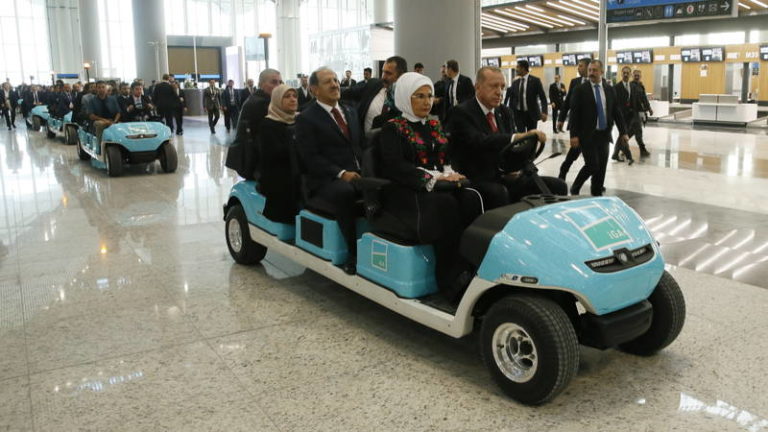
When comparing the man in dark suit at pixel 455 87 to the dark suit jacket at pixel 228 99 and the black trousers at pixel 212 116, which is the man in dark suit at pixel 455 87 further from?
the dark suit jacket at pixel 228 99

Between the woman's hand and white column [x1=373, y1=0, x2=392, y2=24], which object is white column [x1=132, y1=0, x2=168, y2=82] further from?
the woman's hand

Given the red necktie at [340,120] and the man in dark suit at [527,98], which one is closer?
the red necktie at [340,120]

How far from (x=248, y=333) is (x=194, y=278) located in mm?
1371

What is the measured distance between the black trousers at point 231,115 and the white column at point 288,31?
21665 millimetres

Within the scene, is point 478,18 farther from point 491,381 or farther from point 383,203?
point 491,381

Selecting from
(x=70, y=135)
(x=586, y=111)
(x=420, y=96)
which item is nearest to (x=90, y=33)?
(x=70, y=135)

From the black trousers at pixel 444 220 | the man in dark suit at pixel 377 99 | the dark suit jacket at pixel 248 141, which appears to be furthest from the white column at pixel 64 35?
the black trousers at pixel 444 220

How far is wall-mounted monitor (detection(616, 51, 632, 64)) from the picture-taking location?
87.6ft

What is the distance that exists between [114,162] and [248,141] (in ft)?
20.2

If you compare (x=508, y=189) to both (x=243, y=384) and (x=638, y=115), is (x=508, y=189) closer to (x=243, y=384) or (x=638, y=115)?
(x=243, y=384)

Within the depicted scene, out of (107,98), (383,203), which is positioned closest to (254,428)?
(383,203)

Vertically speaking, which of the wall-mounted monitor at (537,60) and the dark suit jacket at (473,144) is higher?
the wall-mounted monitor at (537,60)

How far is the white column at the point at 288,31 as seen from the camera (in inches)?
1683

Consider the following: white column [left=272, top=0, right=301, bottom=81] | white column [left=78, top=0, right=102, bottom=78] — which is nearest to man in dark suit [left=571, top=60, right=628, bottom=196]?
white column [left=78, top=0, right=102, bottom=78]
